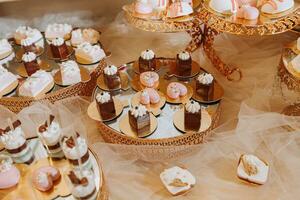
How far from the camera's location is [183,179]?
1.30m

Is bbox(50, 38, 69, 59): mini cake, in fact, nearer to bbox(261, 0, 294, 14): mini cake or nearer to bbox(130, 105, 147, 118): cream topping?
bbox(130, 105, 147, 118): cream topping

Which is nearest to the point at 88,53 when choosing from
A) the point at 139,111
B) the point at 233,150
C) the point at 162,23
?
the point at 162,23

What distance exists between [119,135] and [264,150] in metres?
0.47

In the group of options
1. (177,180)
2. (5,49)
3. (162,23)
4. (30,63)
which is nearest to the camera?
(177,180)

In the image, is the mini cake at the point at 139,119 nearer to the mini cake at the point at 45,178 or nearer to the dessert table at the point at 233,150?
the dessert table at the point at 233,150

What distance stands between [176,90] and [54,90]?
0.44 metres

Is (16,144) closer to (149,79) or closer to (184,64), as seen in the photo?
(149,79)

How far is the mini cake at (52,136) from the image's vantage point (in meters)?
1.24

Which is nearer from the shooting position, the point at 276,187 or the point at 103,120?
the point at 276,187

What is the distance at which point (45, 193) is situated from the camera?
1.18 m

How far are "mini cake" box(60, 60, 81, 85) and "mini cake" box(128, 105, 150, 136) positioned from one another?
0.31 meters

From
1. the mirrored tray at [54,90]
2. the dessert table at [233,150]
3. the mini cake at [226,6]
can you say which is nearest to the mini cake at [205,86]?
the dessert table at [233,150]

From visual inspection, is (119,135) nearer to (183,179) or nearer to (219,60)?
(183,179)

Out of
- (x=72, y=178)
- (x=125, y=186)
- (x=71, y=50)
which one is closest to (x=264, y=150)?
(x=125, y=186)
